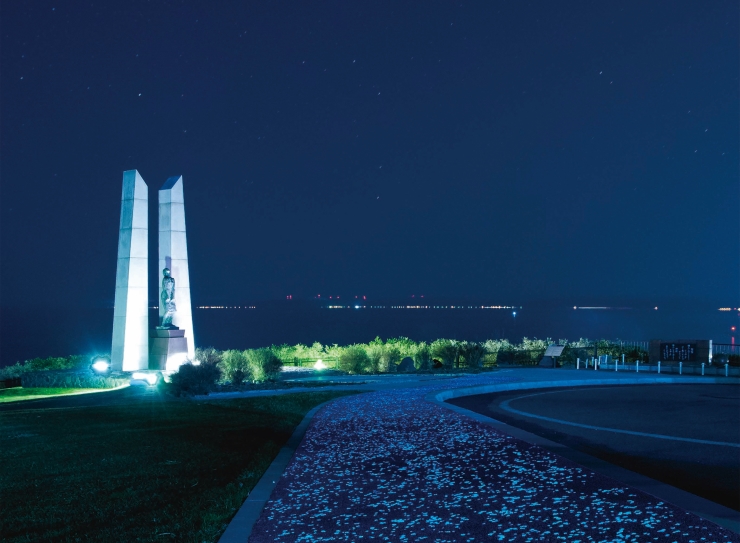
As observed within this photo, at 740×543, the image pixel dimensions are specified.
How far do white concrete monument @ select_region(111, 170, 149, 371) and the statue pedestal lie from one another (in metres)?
0.69

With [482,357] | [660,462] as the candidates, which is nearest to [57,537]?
[660,462]

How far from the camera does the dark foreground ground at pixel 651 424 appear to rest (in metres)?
7.96

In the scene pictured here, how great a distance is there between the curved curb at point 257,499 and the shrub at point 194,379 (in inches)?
333

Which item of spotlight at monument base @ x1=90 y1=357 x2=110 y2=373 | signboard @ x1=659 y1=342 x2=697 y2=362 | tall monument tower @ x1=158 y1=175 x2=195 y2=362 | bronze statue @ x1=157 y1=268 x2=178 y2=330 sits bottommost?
spotlight at monument base @ x1=90 y1=357 x2=110 y2=373

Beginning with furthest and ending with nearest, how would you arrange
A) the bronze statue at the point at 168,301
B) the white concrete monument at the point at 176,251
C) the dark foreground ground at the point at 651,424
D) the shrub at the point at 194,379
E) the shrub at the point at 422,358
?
the shrub at the point at 422,358
the white concrete monument at the point at 176,251
the bronze statue at the point at 168,301
the shrub at the point at 194,379
the dark foreground ground at the point at 651,424

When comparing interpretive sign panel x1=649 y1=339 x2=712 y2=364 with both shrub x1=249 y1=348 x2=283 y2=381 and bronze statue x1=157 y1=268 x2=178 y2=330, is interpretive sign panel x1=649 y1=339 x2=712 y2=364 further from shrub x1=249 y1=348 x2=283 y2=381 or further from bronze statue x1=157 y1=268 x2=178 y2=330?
bronze statue x1=157 y1=268 x2=178 y2=330

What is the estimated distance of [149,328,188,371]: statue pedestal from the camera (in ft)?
82.6

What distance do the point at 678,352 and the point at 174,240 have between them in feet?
67.5

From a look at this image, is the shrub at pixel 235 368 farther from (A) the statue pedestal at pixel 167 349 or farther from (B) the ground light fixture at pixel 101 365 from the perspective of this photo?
(B) the ground light fixture at pixel 101 365

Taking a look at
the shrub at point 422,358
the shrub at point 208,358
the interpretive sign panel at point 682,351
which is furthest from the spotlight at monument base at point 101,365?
the interpretive sign panel at point 682,351

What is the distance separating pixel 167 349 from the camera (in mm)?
25156

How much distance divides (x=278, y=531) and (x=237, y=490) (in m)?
1.63

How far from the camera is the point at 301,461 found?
27.8ft

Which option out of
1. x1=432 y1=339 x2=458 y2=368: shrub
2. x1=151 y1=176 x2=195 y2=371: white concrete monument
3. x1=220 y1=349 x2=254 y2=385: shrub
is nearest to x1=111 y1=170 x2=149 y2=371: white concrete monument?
x1=151 y1=176 x2=195 y2=371: white concrete monument
